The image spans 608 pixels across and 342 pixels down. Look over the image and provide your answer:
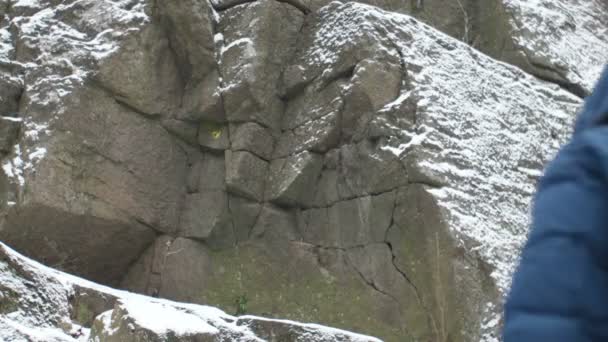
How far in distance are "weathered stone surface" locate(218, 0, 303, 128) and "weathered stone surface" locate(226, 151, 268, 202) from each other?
0.33 meters

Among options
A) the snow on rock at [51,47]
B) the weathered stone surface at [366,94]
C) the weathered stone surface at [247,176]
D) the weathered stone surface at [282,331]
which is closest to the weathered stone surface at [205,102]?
the weathered stone surface at [247,176]

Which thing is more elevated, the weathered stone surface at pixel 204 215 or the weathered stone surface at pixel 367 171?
the weathered stone surface at pixel 367 171

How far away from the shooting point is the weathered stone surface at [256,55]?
276 inches

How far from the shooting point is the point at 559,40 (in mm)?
8289

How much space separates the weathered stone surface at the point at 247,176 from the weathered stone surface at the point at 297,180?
0.35 feet

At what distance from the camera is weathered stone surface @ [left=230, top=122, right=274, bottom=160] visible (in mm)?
6941

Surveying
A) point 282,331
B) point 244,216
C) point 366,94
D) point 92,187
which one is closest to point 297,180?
point 244,216

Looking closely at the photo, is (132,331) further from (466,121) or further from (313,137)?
(466,121)

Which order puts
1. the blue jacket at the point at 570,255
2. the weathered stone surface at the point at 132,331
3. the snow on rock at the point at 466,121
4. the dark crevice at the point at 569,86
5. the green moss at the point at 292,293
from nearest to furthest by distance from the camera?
1. the blue jacket at the point at 570,255
2. the weathered stone surface at the point at 132,331
3. the snow on rock at the point at 466,121
4. the green moss at the point at 292,293
5. the dark crevice at the point at 569,86

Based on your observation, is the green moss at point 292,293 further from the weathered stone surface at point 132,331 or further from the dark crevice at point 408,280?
the weathered stone surface at point 132,331

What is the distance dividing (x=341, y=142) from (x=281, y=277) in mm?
1110

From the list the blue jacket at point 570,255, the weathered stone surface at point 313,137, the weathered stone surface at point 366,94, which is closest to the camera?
the blue jacket at point 570,255

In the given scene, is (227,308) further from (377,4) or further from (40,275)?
(377,4)

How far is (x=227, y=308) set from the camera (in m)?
6.71
